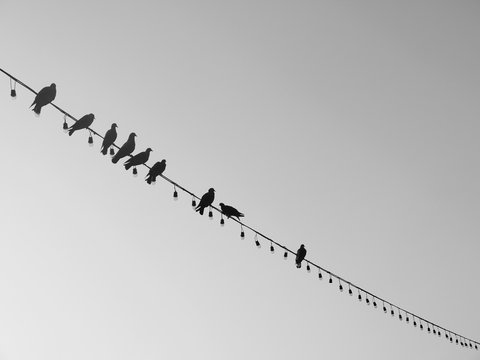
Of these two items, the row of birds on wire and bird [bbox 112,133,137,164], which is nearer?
the row of birds on wire

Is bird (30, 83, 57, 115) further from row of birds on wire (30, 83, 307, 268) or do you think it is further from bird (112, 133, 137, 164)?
bird (112, 133, 137, 164)

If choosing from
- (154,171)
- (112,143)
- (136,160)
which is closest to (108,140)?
(112,143)

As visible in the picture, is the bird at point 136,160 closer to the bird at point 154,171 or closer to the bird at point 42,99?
the bird at point 154,171

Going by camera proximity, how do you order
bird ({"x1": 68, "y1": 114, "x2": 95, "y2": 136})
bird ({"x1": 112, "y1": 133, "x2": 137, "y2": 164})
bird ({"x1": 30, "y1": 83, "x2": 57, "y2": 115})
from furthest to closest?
bird ({"x1": 112, "y1": 133, "x2": 137, "y2": 164})
bird ({"x1": 68, "y1": 114, "x2": 95, "y2": 136})
bird ({"x1": 30, "y1": 83, "x2": 57, "y2": 115})

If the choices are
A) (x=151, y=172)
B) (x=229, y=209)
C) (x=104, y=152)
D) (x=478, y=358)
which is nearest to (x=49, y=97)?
(x=104, y=152)

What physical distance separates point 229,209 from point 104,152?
2431mm

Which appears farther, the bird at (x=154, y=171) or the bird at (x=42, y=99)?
the bird at (x=154, y=171)

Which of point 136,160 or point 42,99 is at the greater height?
point 136,160

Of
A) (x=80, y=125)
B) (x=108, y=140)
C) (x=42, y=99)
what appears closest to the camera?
(x=42, y=99)

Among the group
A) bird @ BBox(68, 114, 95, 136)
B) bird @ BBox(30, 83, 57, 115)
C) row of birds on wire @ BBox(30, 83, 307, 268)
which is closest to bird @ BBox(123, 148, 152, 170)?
row of birds on wire @ BBox(30, 83, 307, 268)

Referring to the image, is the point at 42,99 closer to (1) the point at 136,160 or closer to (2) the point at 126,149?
(2) the point at 126,149

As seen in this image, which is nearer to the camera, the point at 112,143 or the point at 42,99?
the point at 42,99

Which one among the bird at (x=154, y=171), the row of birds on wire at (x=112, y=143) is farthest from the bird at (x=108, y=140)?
the bird at (x=154, y=171)

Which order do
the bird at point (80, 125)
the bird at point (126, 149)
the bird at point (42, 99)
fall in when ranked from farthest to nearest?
the bird at point (126, 149)
the bird at point (80, 125)
the bird at point (42, 99)
